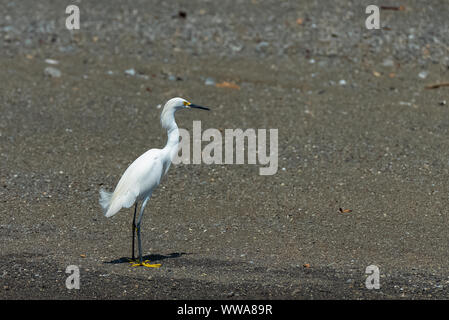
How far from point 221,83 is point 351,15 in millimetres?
5114

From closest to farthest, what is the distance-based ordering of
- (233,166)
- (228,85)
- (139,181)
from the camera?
(139,181), (233,166), (228,85)

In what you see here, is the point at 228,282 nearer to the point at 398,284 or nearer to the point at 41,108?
the point at 398,284

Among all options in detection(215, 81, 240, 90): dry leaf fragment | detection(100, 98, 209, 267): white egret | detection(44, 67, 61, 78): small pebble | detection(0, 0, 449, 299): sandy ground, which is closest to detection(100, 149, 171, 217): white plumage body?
detection(100, 98, 209, 267): white egret

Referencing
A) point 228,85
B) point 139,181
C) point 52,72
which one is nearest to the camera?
point 139,181

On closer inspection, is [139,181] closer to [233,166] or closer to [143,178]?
[143,178]

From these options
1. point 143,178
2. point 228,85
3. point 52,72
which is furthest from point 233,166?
point 52,72

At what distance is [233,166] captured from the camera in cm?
1205

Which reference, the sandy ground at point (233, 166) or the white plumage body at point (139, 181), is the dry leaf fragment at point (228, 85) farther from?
the white plumage body at point (139, 181)

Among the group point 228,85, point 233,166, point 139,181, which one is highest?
point 228,85

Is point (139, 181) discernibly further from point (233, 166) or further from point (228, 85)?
point (228, 85)

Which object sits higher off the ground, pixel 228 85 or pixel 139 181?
pixel 228 85

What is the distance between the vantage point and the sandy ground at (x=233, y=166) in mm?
8234

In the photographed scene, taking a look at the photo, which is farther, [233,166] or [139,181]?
[233,166]

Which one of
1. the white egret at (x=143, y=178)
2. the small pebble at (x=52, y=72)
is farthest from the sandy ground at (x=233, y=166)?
the white egret at (x=143, y=178)
